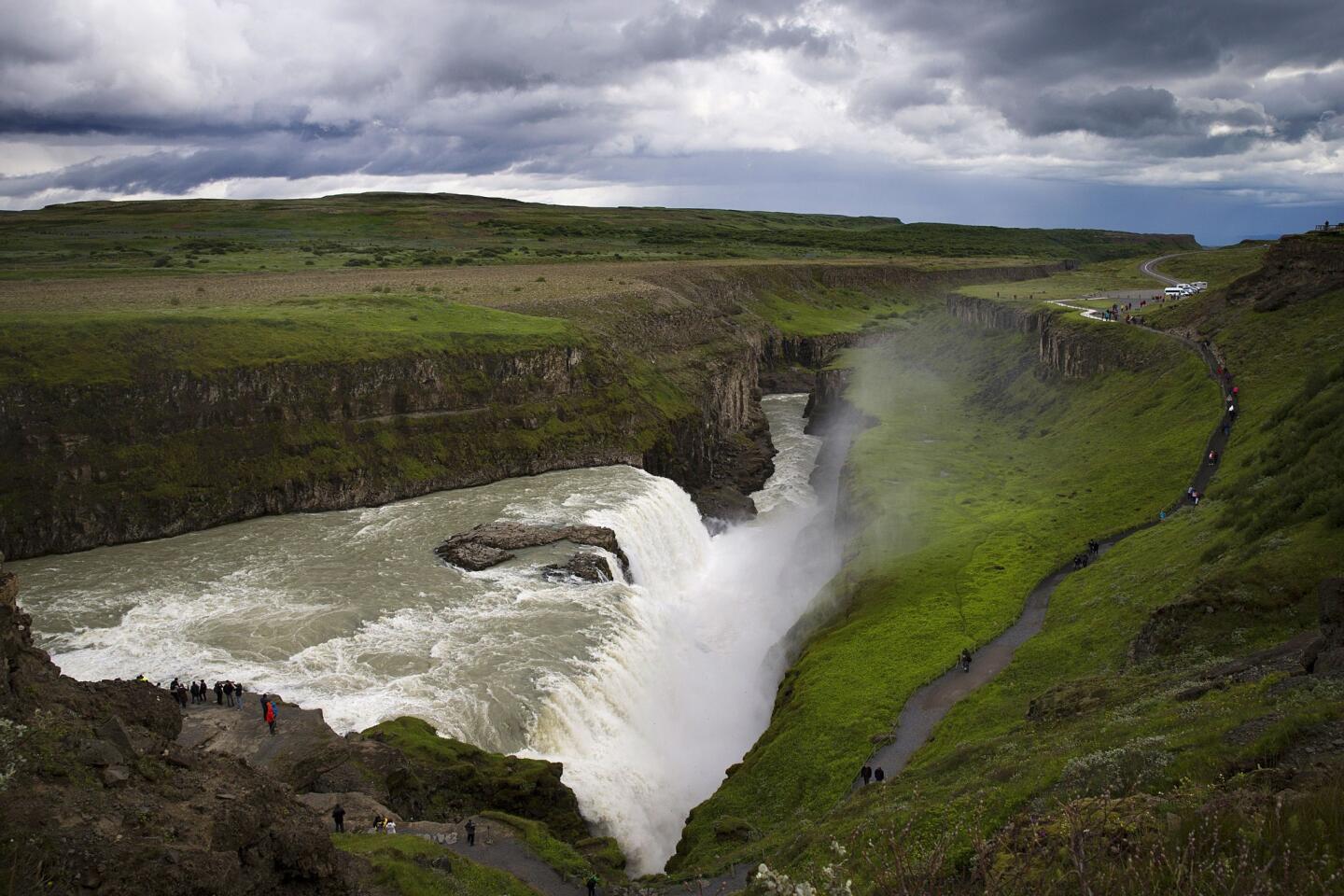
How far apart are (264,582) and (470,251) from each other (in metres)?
131

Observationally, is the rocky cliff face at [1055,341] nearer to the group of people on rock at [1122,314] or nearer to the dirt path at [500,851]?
the group of people on rock at [1122,314]

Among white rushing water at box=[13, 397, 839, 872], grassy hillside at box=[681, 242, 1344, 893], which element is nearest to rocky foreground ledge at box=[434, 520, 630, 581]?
white rushing water at box=[13, 397, 839, 872]

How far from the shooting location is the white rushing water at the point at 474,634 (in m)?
40.1

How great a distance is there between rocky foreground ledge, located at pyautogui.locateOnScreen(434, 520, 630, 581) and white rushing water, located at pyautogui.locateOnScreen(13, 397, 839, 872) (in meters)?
1.19

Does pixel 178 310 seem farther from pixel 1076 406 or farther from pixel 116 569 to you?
pixel 1076 406

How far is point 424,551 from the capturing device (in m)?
57.5

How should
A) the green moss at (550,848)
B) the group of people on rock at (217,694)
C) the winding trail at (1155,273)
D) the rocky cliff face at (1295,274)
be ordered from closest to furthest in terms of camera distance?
the green moss at (550,848) < the group of people on rock at (217,694) < the rocky cliff face at (1295,274) < the winding trail at (1155,273)

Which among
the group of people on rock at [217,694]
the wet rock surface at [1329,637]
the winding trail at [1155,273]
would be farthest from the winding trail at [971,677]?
the winding trail at [1155,273]

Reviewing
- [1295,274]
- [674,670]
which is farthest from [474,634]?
[1295,274]

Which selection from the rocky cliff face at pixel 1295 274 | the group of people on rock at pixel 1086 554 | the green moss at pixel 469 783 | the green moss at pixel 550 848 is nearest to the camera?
the green moss at pixel 550 848

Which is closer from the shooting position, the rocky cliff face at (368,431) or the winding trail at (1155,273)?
A: the rocky cliff face at (368,431)

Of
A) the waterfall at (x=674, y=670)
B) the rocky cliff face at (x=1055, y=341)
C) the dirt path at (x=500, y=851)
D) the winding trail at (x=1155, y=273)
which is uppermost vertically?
the winding trail at (x=1155, y=273)

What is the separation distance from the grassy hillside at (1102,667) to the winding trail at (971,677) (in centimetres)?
94

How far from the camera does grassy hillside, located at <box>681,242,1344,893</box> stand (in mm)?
11938
